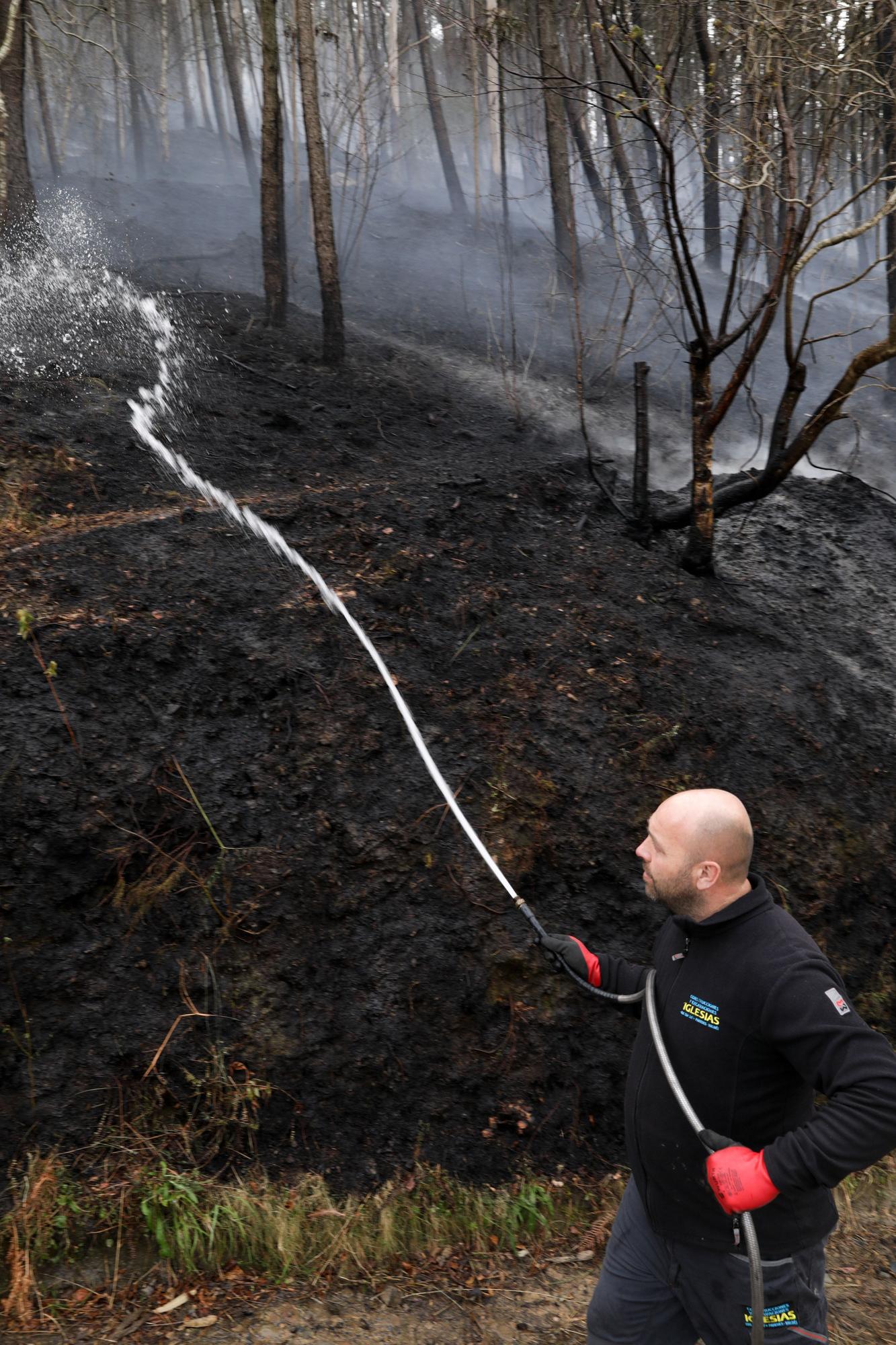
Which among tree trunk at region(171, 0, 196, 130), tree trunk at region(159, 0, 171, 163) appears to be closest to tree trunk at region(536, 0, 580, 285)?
tree trunk at region(159, 0, 171, 163)

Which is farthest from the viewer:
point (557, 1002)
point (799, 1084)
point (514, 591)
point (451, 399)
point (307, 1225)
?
point (451, 399)

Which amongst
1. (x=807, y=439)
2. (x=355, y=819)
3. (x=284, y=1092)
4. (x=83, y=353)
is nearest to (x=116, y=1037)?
(x=284, y=1092)

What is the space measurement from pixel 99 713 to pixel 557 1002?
2.54 m

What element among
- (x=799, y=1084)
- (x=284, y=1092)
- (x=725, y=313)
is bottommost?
(x=284, y=1092)

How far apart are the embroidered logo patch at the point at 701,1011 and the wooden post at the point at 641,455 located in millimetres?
5370

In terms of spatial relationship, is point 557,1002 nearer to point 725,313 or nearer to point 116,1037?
point 116,1037

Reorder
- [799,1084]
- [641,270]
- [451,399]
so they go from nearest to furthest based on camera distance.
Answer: [799,1084], [641,270], [451,399]

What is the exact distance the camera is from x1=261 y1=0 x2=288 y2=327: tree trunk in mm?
9680

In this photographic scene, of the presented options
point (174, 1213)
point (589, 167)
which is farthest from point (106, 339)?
point (174, 1213)

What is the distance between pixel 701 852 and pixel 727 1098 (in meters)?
0.57

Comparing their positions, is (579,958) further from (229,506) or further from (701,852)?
(229,506)

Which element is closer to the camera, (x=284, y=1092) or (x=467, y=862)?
(x=284, y=1092)

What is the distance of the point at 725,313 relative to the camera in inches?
245

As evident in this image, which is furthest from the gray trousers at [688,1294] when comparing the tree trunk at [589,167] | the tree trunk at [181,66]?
the tree trunk at [181,66]
